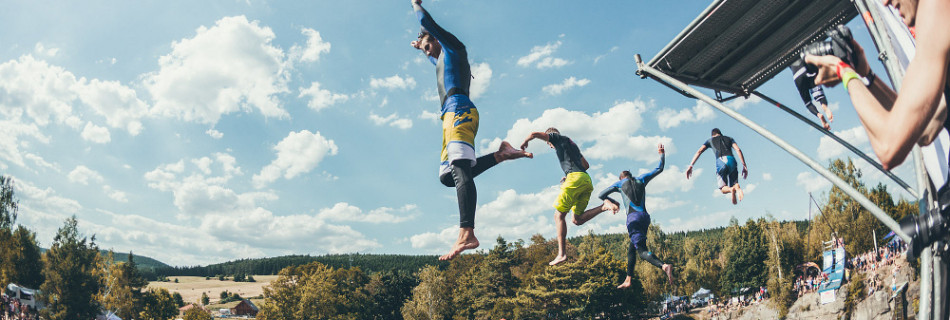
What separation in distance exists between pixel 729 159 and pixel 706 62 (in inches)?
63.9

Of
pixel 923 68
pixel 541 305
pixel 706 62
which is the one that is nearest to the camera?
pixel 923 68

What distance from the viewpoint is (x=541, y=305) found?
139 feet

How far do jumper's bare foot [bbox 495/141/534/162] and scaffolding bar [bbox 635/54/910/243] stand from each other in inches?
133

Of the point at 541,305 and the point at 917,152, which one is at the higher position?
the point at 917,152

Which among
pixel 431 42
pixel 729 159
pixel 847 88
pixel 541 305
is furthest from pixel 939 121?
pixel 541 305

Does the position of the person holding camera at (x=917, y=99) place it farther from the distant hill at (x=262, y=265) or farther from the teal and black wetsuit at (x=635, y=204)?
the distant hill at (x=262, y=265)

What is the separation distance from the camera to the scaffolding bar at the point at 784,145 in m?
5.27

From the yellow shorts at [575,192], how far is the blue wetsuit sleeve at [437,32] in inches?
96.2

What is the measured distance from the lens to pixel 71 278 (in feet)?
149

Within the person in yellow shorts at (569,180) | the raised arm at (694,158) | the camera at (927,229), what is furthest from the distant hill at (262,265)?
the camera at (927,229)

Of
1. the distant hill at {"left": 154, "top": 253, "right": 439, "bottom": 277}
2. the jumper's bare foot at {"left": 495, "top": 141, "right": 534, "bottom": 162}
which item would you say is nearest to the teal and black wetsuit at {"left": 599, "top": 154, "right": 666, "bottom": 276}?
the jumper's bare foot at {"left": 495, "top": 141, "right": 534, "bottom": 162}

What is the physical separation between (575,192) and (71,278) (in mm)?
55853

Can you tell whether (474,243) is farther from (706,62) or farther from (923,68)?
(706,62)

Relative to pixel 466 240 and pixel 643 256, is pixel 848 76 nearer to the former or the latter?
pixel 466 240
